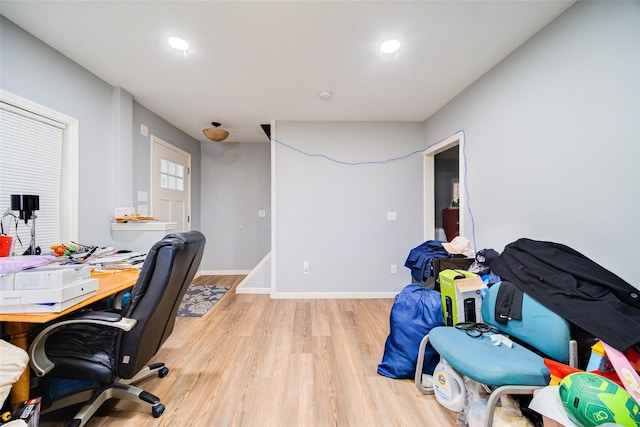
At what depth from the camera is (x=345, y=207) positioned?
3225 mm

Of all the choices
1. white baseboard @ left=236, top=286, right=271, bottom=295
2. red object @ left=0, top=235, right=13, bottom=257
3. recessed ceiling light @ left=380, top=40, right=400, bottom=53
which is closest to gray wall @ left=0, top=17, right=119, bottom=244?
red object @ left=0, top=235, right=13, bottom=257

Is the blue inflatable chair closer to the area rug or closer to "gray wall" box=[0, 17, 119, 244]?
the area rug

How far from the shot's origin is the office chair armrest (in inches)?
43.3

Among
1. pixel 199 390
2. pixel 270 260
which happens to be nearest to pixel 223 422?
pixel 199 390

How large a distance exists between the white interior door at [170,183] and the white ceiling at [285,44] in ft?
2.31

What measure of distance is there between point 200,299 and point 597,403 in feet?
11.4

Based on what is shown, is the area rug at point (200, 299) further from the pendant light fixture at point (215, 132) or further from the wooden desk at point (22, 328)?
the pendant light fixture at point (215, 132)

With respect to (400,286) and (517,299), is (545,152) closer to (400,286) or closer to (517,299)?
(517,299)

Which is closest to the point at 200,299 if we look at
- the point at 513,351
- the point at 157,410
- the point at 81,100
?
the point at 157,410

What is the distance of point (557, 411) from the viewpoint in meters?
0.92

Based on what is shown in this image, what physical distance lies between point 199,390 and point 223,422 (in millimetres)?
336

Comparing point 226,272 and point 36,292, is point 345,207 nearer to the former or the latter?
point 226,272

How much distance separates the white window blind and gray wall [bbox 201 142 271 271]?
242cm

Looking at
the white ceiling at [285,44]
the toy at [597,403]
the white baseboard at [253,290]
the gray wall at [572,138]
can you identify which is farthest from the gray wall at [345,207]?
the toy at [597,403]
